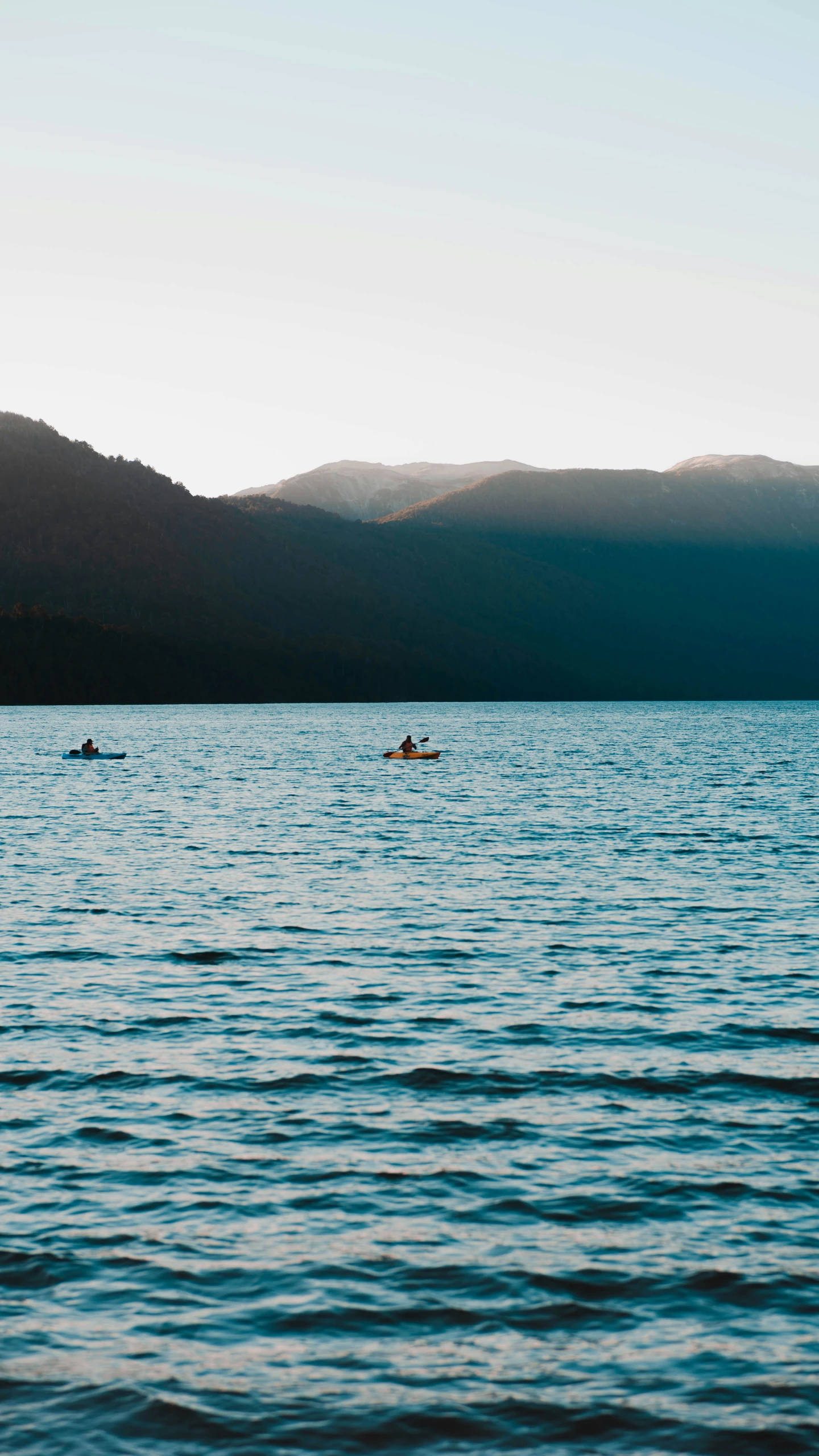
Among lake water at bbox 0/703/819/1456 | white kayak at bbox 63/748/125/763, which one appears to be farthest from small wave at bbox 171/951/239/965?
white kayak at bbox 63/748/125/763

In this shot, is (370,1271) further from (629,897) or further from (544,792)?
(544,792)

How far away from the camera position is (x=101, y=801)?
8975cm

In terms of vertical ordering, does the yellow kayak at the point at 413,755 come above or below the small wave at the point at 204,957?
above

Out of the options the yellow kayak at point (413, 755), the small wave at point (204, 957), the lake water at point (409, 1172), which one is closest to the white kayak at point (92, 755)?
the yellow kayak at point (413, 755)

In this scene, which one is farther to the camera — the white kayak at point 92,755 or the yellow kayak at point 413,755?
the white kayak at point 92,755

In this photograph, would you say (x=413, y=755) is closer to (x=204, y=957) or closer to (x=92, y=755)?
(x=92, y=755)

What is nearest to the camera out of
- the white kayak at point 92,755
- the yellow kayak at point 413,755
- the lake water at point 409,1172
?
the lake water at point 409,1172

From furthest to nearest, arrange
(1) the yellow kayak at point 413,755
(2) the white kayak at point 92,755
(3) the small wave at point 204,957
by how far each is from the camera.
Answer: (2) the white kayak at point 92,755
(1) the yellow kayak at point 413,755
(3) the small wave at point 204,957

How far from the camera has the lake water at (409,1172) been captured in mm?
12039

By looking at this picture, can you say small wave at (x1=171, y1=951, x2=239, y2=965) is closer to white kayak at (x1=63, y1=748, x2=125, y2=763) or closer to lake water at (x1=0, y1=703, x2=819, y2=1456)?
lake water at (x1=0, y1=703, x2=819, y2=1456)

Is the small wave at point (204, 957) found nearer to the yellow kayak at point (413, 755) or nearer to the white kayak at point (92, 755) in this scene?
the yellow kayak at point (413, 755)

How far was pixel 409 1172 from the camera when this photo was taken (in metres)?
17.9

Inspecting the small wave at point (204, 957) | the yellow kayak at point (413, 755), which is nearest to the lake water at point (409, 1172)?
the small wave at point (204, 957)

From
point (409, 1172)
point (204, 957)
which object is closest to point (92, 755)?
point (204, 957)
